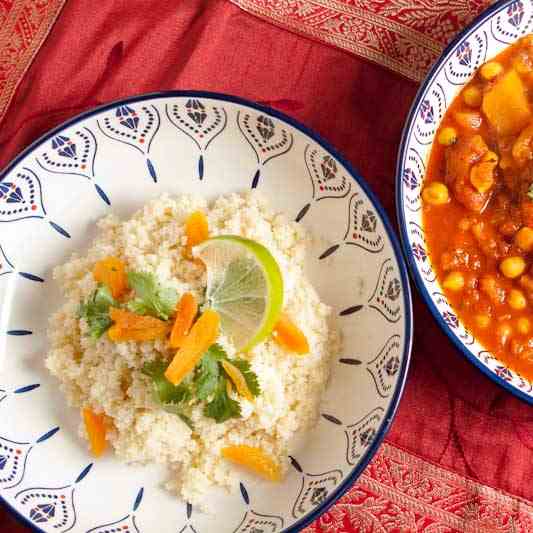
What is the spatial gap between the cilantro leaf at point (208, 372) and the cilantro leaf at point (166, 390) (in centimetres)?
6

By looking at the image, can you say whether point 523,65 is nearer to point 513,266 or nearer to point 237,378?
point 513,266

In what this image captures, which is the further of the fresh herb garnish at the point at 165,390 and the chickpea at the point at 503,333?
the chickpea at the point at 503,333

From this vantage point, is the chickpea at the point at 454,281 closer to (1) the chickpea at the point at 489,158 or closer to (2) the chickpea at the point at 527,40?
(1) the chickpea at the point at 489,158

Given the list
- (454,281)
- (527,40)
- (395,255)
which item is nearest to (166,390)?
(395,255)

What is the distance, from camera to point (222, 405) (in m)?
3.07

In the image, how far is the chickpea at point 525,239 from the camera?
341 cm

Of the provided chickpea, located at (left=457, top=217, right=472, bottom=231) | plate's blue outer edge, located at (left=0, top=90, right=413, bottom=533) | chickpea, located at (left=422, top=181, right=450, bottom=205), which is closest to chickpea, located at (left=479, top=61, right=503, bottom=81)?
chickpea, located at (left=422, top=181, right=450, bottom=205)

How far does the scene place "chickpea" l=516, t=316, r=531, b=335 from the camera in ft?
11.2

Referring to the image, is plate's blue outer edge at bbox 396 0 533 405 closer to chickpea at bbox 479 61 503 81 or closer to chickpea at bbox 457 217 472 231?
chickpea at bbox 479 61 503 81

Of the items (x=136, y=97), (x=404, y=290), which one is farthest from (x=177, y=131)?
(x=404, y=290)

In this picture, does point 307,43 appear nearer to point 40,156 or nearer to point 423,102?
point 423,102

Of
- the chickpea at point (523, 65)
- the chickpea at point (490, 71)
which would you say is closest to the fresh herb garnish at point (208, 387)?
the chickpea at point (490, 71)

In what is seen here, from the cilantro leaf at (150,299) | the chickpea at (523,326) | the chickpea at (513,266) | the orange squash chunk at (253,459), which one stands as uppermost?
the chickpea at (513,266)

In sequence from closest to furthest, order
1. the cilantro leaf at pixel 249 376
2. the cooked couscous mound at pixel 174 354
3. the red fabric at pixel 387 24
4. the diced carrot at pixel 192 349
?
the diced carrot at pixel 192 349 → the cilantro leaf at pixel 249 376 → the cooked couscous mound at pixel 174 354 → the red fabric at pixel 387 24
